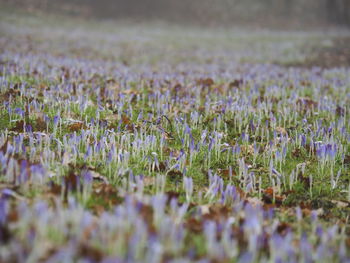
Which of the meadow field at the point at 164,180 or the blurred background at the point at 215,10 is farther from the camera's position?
the blurred background at the point at 215,10

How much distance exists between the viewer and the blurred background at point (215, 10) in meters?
32.1

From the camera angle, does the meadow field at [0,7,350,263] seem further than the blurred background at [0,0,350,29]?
No

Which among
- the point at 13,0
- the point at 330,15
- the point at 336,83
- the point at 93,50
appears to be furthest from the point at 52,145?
the point at 330,15

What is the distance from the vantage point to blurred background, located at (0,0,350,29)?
105ft

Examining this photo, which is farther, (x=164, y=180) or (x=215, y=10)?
(x=215, y=10)

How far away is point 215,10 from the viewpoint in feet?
127

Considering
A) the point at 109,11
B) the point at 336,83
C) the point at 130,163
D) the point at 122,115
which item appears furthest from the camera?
the point at 109,11

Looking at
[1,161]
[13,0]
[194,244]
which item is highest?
[13,0]

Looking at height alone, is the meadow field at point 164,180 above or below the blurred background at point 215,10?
below

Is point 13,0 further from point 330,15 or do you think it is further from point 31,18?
point 330,15

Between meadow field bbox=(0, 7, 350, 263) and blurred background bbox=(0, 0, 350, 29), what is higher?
blurred background bbox=(0, 0, 350, 29)

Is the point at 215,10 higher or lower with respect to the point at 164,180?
higher

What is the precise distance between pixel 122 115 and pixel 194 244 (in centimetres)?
325

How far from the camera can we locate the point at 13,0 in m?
30.1
